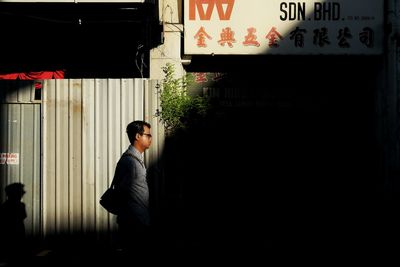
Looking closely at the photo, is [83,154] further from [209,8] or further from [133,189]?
[133,189]

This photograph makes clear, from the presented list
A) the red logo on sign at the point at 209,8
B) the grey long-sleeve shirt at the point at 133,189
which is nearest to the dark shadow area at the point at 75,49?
the red logo on sign at the point at 209,8

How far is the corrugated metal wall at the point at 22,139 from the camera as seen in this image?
33.3 feet

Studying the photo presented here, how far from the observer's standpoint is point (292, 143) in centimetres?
1095


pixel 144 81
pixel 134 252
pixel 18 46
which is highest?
pixel 18 46

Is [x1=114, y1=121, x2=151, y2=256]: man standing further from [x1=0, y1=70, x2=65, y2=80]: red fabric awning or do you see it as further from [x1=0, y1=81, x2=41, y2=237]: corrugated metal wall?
[x1=0, y1=70, x2=65, y2=80]: red fabric awning

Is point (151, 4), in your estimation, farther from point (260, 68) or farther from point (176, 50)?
point (260, 68)

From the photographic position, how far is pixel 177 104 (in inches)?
399

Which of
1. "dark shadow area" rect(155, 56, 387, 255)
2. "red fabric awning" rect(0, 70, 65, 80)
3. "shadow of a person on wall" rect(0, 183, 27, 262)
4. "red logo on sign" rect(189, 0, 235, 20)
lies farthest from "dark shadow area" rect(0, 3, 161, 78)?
"shadow of a person on wall" rect(0, 183, 27, 262)

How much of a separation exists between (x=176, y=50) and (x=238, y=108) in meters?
1.38

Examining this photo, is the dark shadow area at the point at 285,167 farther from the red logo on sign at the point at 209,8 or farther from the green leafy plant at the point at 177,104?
the red logo on sign at the point at 209,8

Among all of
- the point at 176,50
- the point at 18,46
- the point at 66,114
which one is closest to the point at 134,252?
the point at 66,114

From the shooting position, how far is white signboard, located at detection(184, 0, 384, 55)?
10.4m

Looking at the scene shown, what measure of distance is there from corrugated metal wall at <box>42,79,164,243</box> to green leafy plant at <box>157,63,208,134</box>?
227 mm

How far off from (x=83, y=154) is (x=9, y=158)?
1135 mm
